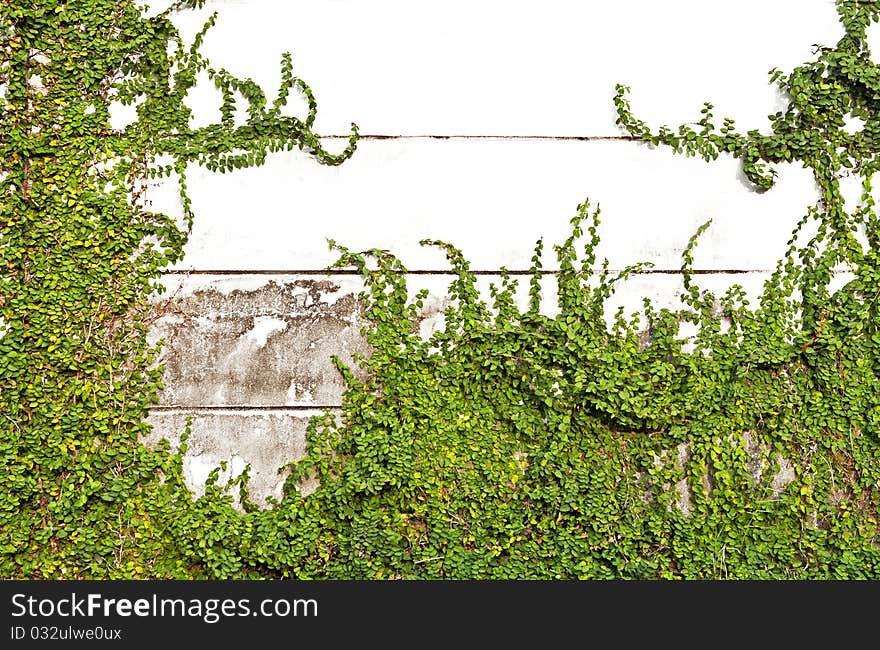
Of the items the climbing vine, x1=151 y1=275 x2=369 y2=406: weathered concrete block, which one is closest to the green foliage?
the climbing vine

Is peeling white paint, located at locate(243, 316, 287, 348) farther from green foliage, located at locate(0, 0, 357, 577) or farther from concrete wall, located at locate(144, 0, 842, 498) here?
green foliage, located at locate(0, 0, 357, 577)

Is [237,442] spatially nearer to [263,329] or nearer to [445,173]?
[263,329]

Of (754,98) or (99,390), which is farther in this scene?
(754,98)

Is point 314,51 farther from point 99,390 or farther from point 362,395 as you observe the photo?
point 99,390

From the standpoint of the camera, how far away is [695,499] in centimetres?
313

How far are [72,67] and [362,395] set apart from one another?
1837mm

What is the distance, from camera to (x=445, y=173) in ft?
10.5

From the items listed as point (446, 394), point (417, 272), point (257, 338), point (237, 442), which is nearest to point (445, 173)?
point (417, 272)

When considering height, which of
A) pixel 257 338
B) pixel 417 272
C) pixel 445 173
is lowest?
pixel 257 338

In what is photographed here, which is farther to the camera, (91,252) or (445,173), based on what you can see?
(445,173)

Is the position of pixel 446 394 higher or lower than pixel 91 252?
lower

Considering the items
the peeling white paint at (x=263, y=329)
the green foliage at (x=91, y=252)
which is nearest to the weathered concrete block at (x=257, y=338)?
the peeling white paint at (x=263, y=329)

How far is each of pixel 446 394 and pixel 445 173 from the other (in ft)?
3.13

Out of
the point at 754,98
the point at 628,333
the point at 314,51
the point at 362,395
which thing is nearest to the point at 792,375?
the point at 628,333
